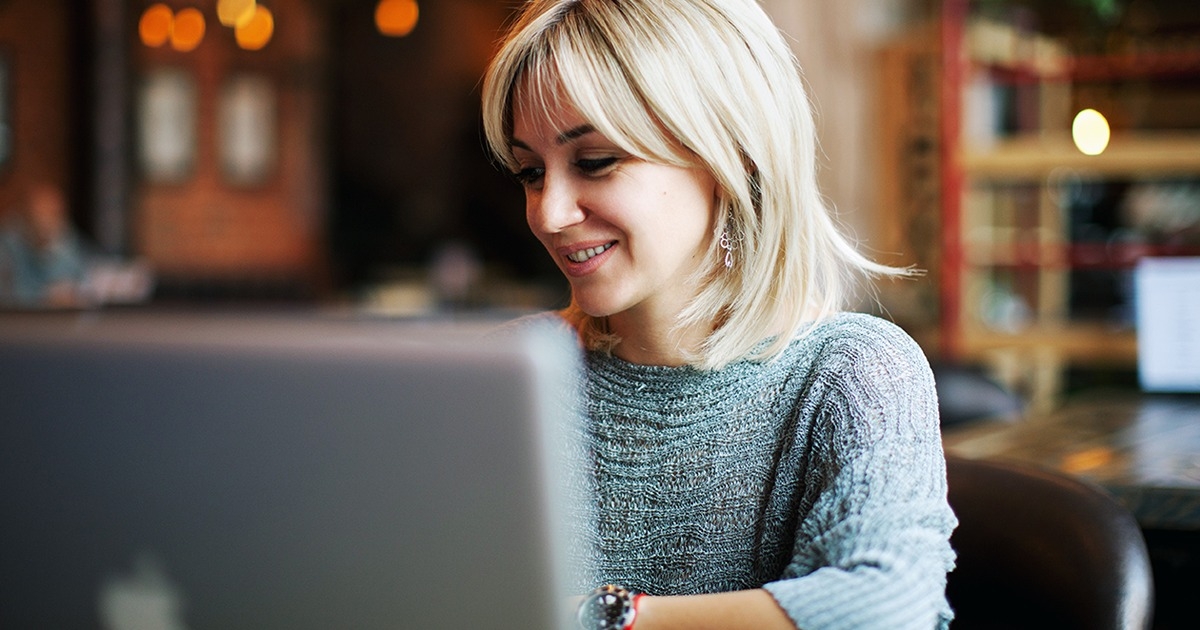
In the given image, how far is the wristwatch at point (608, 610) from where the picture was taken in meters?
0.91

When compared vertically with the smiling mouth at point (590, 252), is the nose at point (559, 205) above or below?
above

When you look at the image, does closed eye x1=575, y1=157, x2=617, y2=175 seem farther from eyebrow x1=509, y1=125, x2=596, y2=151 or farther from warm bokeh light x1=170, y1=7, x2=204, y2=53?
warm bokeh light x1=170, y1=7, x2=204, y2=53

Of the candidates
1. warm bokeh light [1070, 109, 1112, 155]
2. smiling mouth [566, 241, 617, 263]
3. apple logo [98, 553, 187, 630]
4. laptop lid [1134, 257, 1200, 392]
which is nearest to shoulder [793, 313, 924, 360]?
smiling mouth [566, 241, 617, 263]

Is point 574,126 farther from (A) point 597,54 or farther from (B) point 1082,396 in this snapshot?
(B) point 1082,396

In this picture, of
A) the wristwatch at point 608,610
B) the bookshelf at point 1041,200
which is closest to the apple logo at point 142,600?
the wristwatch at point 608,610

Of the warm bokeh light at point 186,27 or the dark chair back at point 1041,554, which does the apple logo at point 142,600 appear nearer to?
the dark chair back at point 1041,554

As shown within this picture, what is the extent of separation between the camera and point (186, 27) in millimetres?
8406

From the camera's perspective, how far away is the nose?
1.06m

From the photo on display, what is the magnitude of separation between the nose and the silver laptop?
0.47m

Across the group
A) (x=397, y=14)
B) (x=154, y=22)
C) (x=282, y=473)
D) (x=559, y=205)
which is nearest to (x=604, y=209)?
(x=559, y=205)

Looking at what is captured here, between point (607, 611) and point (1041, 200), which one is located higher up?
point (1041, 200)

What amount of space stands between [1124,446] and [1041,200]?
2.45 metres

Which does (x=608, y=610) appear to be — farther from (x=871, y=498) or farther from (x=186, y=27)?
(x=186, y=27)

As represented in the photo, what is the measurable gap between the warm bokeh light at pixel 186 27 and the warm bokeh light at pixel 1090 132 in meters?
6.45
